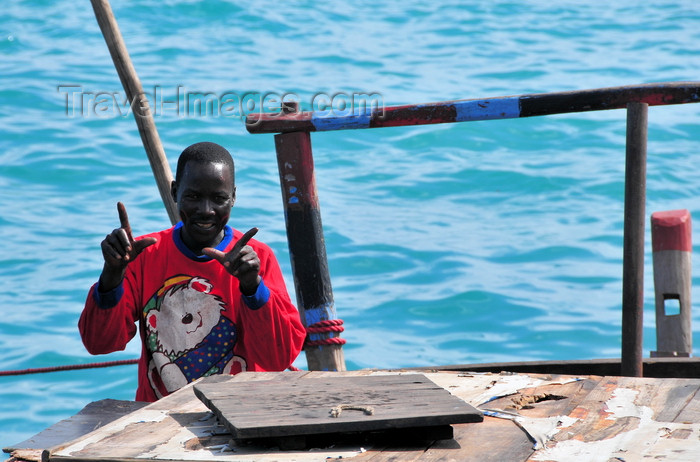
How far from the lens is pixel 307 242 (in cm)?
277

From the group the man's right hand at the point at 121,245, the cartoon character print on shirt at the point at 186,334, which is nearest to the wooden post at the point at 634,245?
the cartoon character print on shirt at the point at 186,334

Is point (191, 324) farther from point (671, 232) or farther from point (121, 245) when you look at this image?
point (671, 232)

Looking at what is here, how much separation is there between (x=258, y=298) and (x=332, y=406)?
729mm

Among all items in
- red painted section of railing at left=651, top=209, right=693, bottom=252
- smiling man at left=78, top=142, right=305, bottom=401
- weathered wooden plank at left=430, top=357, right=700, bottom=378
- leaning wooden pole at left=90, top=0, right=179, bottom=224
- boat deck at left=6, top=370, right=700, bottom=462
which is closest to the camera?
boat deck at left=6, top=370, right=700, bottom=462

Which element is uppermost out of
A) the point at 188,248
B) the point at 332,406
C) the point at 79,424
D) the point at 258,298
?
the point at 188,248

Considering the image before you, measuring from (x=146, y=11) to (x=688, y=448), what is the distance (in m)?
9.89

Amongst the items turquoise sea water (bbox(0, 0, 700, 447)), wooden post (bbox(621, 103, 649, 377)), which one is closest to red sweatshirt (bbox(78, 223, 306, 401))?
wooden post (bbox(621, 103, 649, 377))

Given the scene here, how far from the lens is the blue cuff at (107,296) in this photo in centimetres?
219

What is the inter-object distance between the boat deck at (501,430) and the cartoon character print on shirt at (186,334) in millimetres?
413

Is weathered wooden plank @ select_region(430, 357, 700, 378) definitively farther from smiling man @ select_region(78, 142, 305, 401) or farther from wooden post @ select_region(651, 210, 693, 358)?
wooden post @ select_region(651, 210, 693, 358)

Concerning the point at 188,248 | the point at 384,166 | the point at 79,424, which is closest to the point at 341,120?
the point at 188,248

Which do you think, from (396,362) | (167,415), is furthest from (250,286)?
(396,362)

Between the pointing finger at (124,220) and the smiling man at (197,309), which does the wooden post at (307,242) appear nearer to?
the smiling man at (197,309)

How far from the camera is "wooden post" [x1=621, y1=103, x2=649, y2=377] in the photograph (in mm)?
2502
